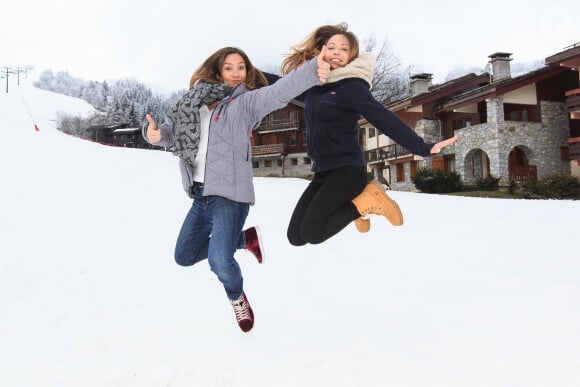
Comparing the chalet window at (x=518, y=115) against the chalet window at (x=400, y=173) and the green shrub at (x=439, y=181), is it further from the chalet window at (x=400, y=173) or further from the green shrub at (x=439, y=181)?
the chalet window at (x=400, y=173)

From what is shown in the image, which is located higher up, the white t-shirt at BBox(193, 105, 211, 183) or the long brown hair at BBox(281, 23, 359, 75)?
the long brown hair at BBox(281, 23, 359, 75)

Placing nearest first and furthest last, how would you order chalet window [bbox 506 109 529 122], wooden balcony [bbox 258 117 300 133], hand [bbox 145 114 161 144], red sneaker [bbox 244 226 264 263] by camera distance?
hand [bbox 145 114 161 144]
red sneaker [bbox 244 226 264 263]
chalet window [bbox 506 109 529 122]
wooden balcony [bbox 258 117 300 133]

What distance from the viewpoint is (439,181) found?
73.3 ft

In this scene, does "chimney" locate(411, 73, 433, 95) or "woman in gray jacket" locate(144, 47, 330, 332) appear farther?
"chimney" locate(411, 73, 433, 95)

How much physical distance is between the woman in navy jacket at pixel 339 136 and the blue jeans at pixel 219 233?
589 mm

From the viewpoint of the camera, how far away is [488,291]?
4.32 m

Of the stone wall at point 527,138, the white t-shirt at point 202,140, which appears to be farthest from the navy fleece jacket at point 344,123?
the stone wall at point 527,138

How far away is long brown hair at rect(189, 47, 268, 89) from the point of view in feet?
10.7

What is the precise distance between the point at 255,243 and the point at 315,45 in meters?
1.65

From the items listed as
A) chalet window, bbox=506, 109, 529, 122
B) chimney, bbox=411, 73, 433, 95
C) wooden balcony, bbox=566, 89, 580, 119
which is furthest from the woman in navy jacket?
chimney, bbox=411, 73, 433, 95

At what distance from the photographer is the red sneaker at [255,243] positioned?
362 cm

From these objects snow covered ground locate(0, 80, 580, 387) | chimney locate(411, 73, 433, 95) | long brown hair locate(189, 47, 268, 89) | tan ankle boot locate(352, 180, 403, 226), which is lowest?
snow covered ground locate(0, 80, 580, 387)

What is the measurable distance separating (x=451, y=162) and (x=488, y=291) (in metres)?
21.8

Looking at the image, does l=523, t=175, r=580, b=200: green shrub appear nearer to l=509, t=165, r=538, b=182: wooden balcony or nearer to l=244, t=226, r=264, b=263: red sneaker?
l=509, t=165, r=538, b=182: wooden balcony
